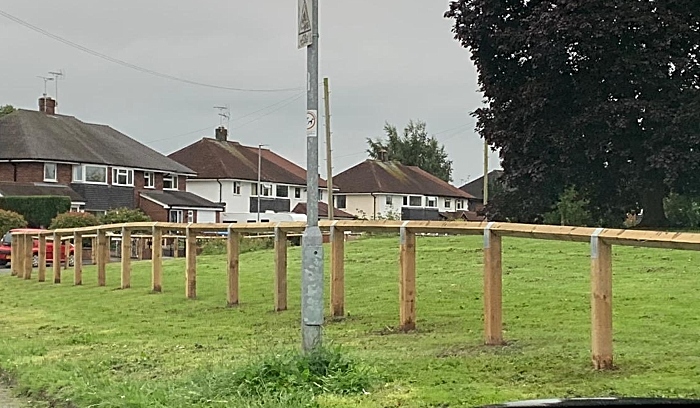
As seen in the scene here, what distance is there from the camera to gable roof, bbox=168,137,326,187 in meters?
72.9

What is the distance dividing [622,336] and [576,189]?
973 inches

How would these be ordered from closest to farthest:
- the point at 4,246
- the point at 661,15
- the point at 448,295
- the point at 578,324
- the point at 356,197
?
the point at 578,324, the point at 448,295, the point at 661,15, the point at 4,246, the point at 356,197

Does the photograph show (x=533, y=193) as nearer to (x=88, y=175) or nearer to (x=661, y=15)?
(x=661, y=15)

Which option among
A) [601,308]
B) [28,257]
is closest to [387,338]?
[601,308]

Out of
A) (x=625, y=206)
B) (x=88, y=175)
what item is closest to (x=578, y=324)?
(x=625, y=206)

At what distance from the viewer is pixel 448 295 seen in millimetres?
13227

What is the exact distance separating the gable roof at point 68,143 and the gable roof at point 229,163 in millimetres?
6784

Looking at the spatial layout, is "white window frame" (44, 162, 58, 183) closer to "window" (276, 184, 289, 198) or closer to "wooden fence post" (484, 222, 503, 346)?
"window" (276, 184, 289, 198)

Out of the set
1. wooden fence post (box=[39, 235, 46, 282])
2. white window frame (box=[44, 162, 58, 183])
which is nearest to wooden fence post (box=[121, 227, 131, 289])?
wooden fence post (box=[39, 235, 46, 282])

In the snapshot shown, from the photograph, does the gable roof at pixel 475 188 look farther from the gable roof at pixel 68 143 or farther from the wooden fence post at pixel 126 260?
the wooden fence post at pixel 126 260

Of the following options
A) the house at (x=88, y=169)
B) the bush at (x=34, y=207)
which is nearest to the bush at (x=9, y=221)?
the bush at (x=34, y=207)

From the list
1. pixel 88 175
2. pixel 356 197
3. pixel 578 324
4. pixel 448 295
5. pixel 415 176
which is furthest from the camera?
pixel 415 176

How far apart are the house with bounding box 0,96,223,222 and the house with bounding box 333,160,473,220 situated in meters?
21.6

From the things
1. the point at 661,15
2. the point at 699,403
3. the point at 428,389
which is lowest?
the point at 428,389
